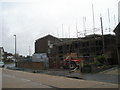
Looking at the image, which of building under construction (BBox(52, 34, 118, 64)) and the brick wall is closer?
the brick wall

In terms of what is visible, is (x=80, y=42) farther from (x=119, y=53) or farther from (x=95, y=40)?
(x=119, y=53)

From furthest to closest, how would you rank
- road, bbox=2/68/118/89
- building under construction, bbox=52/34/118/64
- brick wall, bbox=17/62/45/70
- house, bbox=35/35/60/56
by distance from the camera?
house, bbox=35/35/60/56, building under construction, bbox=52/34/118/64, brick wall, bbox=17/62/45/70, road, bbox=2/68/118/89

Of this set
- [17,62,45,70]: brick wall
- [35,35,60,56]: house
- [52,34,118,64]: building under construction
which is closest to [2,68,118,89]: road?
[17,62,45,70]: brick wall

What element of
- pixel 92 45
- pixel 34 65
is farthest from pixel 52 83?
pixel 92 45

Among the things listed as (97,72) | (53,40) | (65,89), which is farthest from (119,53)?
(53,40)

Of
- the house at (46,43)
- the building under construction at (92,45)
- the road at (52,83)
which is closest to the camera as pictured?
the road at (52,83)

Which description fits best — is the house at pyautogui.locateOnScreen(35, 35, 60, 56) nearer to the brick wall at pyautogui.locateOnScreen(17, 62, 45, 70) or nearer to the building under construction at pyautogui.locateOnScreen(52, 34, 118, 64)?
the building under construction at pyautogui.locateOnScreen(52, 34, 118, 64)

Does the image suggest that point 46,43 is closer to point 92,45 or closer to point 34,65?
point 92,45

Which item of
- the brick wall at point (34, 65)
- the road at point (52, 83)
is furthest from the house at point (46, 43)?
the road at point (52, 83)

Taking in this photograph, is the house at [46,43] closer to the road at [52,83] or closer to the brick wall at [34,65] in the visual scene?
the brick wall at [34,65]

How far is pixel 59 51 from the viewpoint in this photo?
197ft

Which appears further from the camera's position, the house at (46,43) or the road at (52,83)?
the house at (46,43)

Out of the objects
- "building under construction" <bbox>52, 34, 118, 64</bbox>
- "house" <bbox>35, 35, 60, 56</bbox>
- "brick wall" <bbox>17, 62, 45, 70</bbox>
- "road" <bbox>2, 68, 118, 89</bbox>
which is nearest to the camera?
"road" <bbox>2, 68, 118, 89</bbox>

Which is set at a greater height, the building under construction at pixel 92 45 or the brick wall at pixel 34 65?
the building under construction at pixel 92 45
